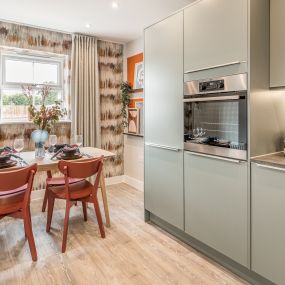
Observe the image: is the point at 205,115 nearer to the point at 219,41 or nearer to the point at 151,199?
the point at 219,41

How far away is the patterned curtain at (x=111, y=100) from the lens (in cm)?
433

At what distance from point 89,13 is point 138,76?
126 centimetres

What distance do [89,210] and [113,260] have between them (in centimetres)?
121

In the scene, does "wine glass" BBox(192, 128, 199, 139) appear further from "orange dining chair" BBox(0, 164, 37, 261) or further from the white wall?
the white wall

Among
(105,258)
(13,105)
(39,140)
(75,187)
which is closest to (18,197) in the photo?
(75,187)

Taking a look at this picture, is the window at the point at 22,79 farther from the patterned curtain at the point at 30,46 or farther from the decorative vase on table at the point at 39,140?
the decorative vase on table at the point at 39,140

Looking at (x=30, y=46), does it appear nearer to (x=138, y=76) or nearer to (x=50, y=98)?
(x=50, y=98)

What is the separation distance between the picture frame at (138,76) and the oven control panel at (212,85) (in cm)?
198

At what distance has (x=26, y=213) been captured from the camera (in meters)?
2.24

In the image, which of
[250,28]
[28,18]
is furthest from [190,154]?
[28,18]

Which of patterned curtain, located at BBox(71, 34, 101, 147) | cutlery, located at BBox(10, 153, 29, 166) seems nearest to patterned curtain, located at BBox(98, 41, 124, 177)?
patterned curtain, located at BBox(71, 34, 101, 147)

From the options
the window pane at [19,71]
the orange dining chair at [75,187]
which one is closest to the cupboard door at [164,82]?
the orange dining chair at [75,187]

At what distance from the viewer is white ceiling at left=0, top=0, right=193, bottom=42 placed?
289cm

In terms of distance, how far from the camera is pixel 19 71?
3.71 meters
